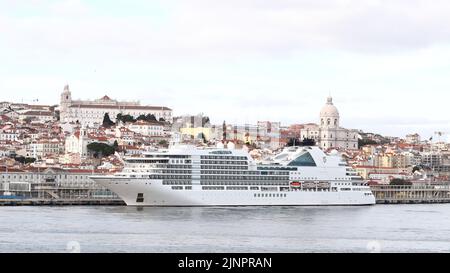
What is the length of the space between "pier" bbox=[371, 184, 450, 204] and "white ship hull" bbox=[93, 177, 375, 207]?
338 inches

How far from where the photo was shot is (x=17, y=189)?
34.8 meters

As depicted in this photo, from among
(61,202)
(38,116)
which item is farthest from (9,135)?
(61,202)

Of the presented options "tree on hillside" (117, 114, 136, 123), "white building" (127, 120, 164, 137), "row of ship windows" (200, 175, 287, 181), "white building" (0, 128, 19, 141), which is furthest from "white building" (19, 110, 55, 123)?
"row of ship windows" (200, 175, 287, 181)

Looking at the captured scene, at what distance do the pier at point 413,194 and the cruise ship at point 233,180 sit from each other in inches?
314

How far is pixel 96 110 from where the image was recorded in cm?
7162

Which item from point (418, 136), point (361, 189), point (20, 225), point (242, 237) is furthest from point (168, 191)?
point (418, 136)

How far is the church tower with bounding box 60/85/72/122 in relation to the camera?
71.0 meters

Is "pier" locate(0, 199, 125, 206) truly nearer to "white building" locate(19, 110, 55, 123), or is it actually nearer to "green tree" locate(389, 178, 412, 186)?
"green tree" locate(389, 178, 412, 186)

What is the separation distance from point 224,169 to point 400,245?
47.9ft

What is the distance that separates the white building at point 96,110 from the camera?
70.6 metres

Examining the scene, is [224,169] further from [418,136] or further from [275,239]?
[418,136]

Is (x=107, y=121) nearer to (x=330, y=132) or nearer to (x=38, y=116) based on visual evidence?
(x=38, y=116)

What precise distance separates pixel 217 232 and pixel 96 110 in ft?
183

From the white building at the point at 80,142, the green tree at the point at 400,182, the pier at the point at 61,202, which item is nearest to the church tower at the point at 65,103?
the white building at the point at 80,142
